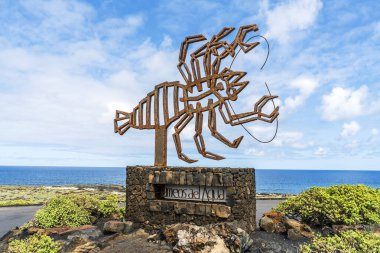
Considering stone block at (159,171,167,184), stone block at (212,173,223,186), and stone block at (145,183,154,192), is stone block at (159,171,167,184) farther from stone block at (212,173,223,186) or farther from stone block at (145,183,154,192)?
stone block at (212,173,223,186)

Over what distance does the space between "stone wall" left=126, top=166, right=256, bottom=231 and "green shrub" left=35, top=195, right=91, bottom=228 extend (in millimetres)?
2075

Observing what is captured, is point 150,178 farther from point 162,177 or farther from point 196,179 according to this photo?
point 196,179

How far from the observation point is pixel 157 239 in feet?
31.2

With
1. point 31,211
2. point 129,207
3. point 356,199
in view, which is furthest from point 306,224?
point 31,211

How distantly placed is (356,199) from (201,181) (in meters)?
5.22

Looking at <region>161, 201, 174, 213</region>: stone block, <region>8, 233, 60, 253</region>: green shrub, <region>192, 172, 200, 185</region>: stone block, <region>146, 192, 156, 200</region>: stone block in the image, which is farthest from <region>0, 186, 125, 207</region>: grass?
<region>192, 172, 200, 185</region>: stone block

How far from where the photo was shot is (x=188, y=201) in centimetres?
1105

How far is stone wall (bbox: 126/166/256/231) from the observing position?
10.3 metres

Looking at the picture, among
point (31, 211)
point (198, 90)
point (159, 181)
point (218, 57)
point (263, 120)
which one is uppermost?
point (218, 57)

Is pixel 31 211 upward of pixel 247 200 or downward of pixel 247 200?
downward

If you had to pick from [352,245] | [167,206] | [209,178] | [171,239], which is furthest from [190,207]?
[352,245]

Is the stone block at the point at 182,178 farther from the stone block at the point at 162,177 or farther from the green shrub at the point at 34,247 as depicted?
the green shrub at the point at 34,247

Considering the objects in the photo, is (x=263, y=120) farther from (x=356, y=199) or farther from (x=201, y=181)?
(x=356, y=199)

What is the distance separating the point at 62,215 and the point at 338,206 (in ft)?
31.1
